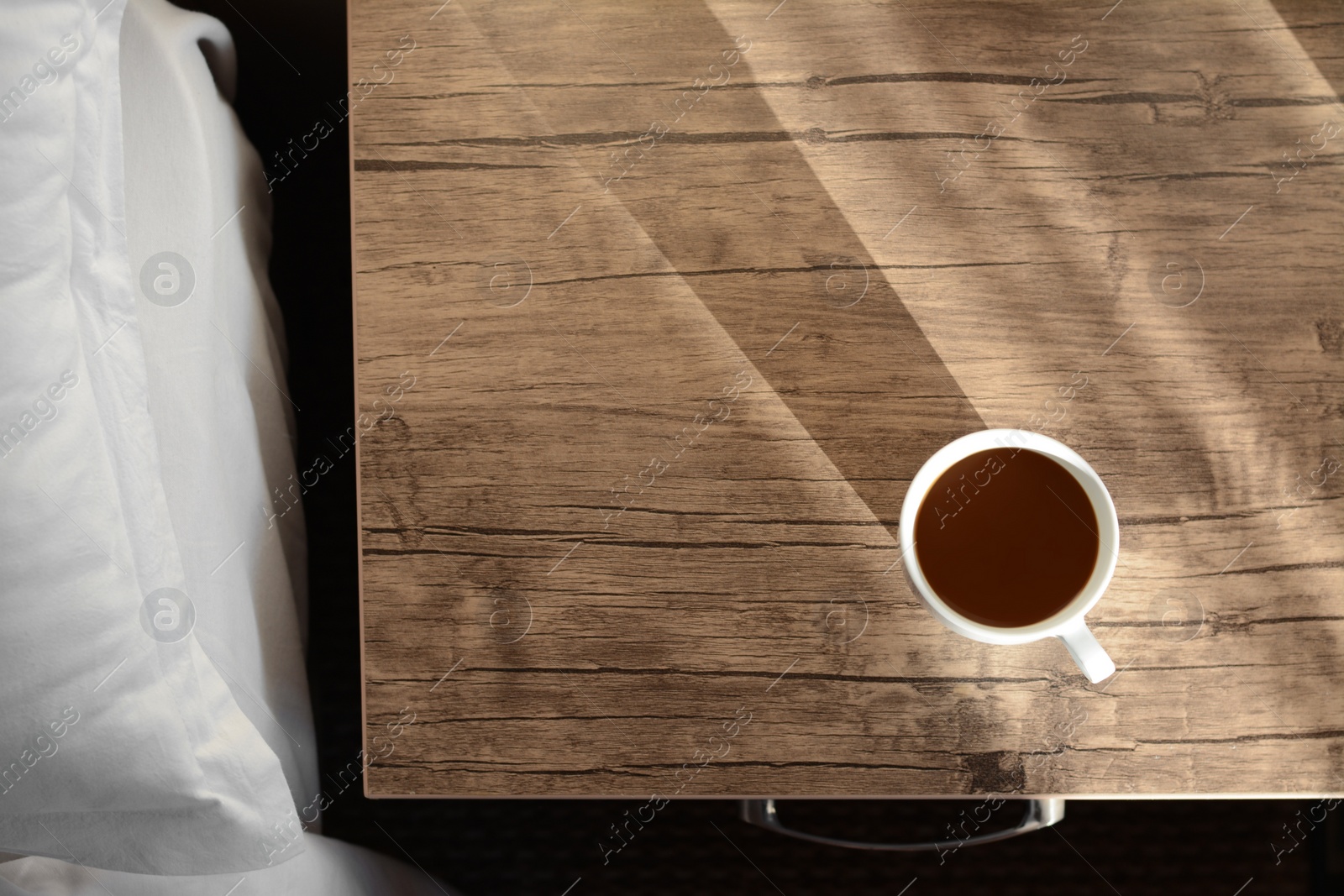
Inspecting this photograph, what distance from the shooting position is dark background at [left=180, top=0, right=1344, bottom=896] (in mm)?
1195

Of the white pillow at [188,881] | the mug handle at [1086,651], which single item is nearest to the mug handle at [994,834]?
the mug handle at [1086,651]

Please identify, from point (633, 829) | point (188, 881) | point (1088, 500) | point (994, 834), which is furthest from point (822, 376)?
point (633, 829)

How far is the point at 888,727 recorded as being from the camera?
2.13 ft

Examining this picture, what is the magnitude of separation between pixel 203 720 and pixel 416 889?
16.9 inches

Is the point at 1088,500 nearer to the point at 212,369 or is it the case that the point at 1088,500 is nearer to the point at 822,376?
the point at 822,376

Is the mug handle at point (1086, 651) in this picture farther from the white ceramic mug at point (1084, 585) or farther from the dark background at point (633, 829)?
the dark background at point (633, 829)

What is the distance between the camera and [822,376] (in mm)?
659

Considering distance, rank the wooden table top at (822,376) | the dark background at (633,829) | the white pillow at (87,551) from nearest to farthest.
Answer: the white pillow at (87,551)
the wooden table top at (822,376)
the dark background at (633,829)

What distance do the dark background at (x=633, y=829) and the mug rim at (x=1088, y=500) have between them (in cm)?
78

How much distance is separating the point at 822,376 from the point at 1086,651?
0.89 feet

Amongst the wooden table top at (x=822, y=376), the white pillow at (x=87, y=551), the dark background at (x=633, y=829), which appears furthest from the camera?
the dark background at (x=633, y=829)

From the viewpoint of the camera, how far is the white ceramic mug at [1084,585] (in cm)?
55

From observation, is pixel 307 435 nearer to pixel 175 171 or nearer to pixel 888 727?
pixel 175 171

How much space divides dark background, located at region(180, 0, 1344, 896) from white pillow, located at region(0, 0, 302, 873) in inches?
21.3
